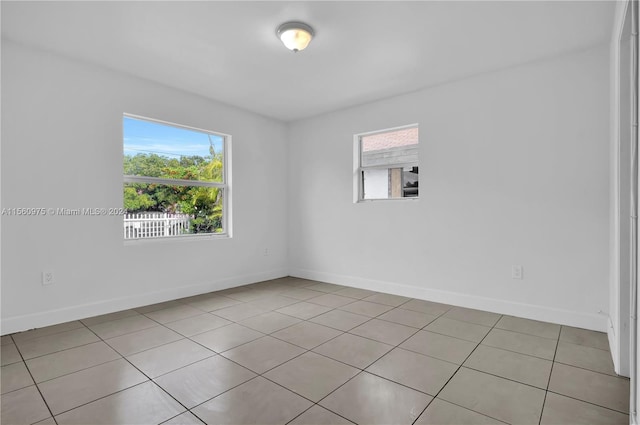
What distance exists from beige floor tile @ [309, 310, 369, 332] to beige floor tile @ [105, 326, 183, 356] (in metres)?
1.25

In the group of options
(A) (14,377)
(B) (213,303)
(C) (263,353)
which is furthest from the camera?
(B) (213,303)

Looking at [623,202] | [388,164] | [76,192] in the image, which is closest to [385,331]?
[623,202]

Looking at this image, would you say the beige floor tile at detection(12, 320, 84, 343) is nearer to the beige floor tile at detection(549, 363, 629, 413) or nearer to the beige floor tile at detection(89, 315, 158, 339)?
the beige floor tile at detection(89, 315, 158, 339)

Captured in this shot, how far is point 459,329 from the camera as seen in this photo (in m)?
3.02

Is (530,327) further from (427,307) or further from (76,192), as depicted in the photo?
(76,192)

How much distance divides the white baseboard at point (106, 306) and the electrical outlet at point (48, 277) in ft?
0.85

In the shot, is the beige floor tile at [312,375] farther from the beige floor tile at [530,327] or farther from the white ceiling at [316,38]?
the white ceiling at [316,38]

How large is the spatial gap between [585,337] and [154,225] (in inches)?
169

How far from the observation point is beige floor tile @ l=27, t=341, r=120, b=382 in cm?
222

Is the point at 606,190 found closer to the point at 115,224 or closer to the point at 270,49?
the point at 270,49

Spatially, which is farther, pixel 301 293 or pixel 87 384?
pixel 301 293

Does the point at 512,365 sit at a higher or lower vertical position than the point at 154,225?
lower

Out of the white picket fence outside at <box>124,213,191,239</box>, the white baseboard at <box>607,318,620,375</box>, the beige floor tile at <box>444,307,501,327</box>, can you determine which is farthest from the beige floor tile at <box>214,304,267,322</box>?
the white baseboard at <box>607,318,620,375</box>

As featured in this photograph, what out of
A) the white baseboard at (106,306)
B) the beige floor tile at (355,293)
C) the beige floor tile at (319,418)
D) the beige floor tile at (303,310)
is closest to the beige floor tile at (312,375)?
the beige floor tile at (319,418)
